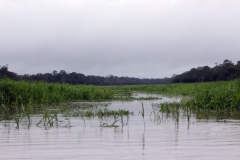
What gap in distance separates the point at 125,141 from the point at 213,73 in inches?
2366

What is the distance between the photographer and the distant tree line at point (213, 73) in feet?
189

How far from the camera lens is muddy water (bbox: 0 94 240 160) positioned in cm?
479

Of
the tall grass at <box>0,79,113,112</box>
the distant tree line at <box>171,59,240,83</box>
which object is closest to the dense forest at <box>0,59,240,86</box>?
the distant tree line at <box>171,59,240,83</box>

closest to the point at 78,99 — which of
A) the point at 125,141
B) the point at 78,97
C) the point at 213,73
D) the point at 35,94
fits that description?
the point at 78,97

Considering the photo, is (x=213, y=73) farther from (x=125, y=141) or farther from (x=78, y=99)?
(x=125, y=141)

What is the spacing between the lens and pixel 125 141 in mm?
5832

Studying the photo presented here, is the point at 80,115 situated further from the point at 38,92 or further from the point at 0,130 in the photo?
the point at 38,92

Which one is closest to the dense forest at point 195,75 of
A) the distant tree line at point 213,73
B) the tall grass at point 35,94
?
the distant tree line at point 213,73

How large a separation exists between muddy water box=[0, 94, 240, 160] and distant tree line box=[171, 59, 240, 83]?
48.3m

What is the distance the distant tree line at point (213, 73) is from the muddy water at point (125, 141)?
4832cm

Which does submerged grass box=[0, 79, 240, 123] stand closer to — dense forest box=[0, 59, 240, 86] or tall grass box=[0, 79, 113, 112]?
tall grass box=[0, 79, 113, 112]

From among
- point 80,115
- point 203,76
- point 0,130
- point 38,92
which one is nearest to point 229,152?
point 0,130

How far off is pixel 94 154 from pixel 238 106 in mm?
7270

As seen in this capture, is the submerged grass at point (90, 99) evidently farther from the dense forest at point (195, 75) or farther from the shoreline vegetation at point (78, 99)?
the dense forest at point (195, 75)
